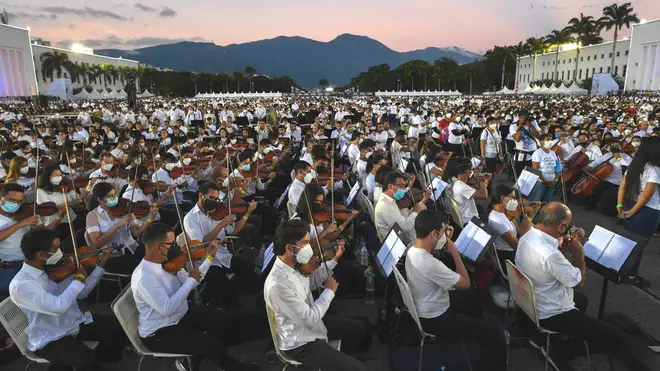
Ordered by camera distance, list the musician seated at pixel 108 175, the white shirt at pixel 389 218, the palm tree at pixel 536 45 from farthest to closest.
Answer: the palm tree at pixel 536 45 → the musician seated at pixel 108 175 → the white shirt at pixel 389 218

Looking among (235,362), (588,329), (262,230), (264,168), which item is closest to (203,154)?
(264,168)

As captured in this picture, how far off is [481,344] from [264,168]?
647 centimetres

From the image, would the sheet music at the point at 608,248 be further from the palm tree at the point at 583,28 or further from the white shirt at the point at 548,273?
the palm tree at the point at 583,28

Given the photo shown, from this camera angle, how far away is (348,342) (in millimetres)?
4074

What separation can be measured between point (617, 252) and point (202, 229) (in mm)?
4544

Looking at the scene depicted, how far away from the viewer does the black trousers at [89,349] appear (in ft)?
11.5

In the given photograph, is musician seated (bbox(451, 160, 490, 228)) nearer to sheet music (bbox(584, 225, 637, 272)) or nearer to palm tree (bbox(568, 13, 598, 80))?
sheet music (bbox(584, 225, 637, 272))

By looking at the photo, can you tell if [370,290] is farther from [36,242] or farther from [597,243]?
[36,242]

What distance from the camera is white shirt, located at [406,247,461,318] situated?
3.65m

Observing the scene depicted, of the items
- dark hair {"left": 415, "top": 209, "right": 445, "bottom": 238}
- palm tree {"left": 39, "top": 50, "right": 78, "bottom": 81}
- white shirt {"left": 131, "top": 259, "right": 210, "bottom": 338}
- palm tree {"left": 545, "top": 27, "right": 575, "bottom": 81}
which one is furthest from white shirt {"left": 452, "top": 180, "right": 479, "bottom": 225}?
palm tree {"left": 39, "top": 50, "right": 78, "bottom": 81}

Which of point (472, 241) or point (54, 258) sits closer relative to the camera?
point (54, 258)

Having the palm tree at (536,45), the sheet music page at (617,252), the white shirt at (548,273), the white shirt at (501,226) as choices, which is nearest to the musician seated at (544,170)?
the white shirt at (501,226)

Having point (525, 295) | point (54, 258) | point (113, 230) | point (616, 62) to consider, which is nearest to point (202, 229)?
point (113, 230)

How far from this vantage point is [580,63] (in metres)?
86.3
